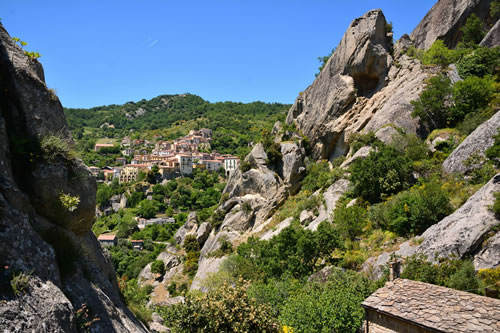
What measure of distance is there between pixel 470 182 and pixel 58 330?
23.0 meters

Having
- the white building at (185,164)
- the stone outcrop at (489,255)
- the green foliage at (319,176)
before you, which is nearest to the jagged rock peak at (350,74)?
the green foliage at (319,176)

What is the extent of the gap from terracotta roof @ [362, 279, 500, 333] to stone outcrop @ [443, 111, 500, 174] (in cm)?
1195

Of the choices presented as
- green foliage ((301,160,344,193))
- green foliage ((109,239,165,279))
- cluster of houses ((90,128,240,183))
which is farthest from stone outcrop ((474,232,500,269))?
cluster of houses ((90,128,240,183))

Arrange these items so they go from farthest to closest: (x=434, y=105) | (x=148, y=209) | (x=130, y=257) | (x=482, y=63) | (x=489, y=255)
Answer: (x=148, y=209)
(x=130, y=257)
(x=482, y=63)
(x=434, y=105)
(x=489, y=255)

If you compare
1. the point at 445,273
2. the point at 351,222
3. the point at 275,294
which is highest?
the point at 351,222

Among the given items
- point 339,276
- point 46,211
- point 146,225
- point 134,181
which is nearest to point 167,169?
point 134,181

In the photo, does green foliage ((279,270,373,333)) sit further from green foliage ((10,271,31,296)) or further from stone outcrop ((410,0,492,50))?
stone outcrop ((410,0,492,50))

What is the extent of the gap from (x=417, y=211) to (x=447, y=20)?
107ft

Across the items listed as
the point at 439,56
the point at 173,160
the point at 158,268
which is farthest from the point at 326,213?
the point at 173,160

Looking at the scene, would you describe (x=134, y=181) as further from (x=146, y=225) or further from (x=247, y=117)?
(x=247, y=117)

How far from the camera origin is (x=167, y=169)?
116 meters

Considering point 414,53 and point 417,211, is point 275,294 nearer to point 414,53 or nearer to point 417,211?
point 417,211

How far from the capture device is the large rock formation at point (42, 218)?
5113 millimetres

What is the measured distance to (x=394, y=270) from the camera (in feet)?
49.2
